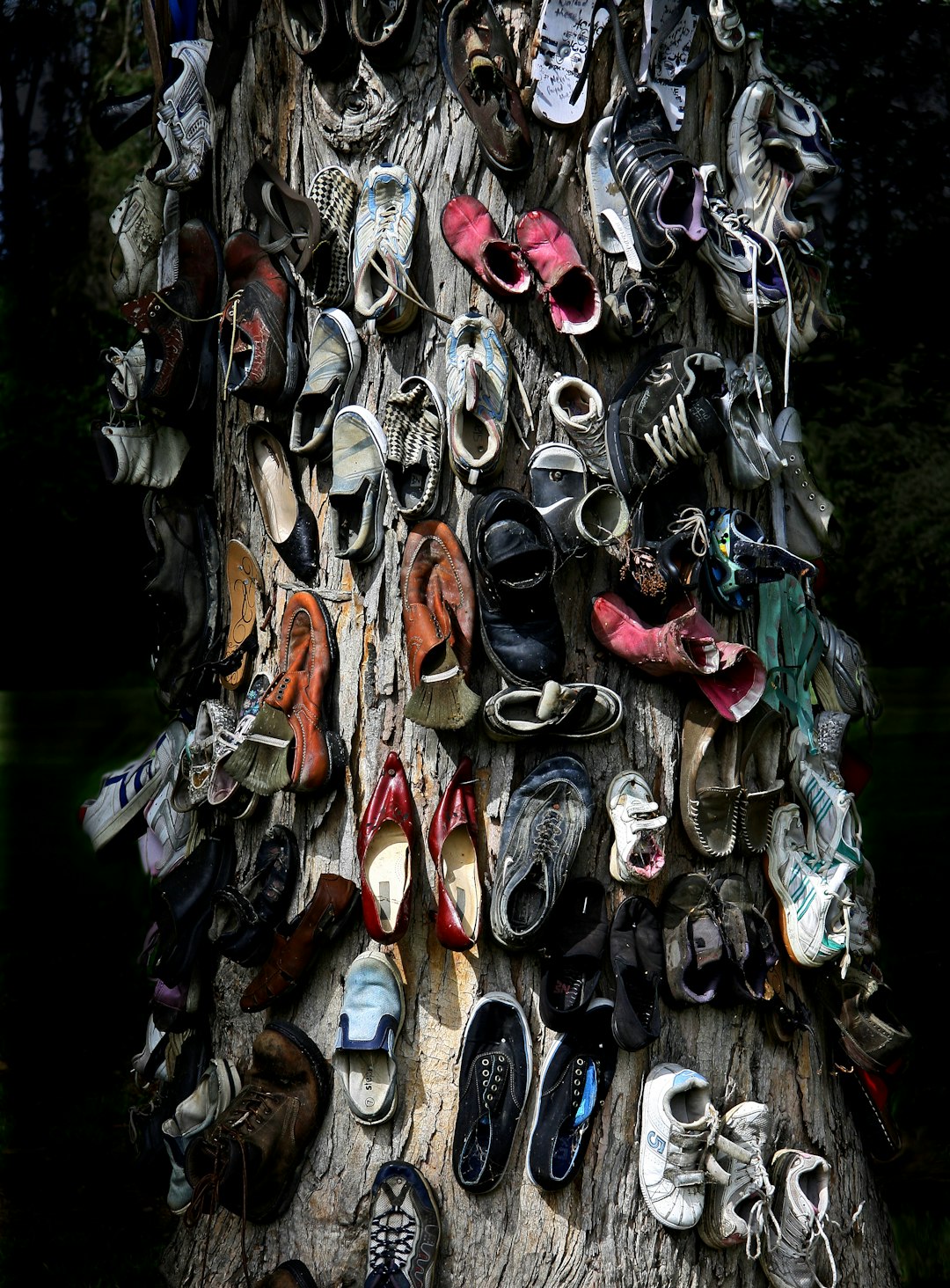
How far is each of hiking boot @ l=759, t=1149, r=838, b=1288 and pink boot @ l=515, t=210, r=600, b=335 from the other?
1.38 meters

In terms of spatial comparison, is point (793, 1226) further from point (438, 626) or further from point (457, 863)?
point (438, 626)

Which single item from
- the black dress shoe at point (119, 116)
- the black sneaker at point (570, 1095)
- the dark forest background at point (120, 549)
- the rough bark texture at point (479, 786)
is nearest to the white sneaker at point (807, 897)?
the rough bark texture at point (479, 786)

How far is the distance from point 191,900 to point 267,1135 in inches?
17.1

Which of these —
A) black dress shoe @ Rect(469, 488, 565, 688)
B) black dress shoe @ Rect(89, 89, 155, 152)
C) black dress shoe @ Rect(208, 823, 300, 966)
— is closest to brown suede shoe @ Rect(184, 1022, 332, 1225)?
black dress shoe @ Rect(208, 823, 300, 966)

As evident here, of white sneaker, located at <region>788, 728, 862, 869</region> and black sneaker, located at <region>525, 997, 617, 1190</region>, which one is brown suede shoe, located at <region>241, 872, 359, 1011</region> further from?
white sneaker, located at <region>788, 728, 862, 869</region>

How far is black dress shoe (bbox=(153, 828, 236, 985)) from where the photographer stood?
2.11 m

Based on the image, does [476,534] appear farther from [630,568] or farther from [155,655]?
[155,655]

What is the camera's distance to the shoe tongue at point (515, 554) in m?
1.79

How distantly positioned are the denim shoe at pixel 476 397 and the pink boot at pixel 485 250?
62 mm

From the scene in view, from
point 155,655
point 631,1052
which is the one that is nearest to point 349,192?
point 155,655

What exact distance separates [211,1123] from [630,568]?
3.91 ft

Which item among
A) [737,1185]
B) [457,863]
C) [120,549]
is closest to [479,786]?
[457,863]

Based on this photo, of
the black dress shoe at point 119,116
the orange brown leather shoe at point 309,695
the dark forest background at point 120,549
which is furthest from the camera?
the dark forest background at point 120,549

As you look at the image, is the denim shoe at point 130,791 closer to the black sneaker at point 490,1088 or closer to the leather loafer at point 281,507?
the leather loafer at point 281,507
